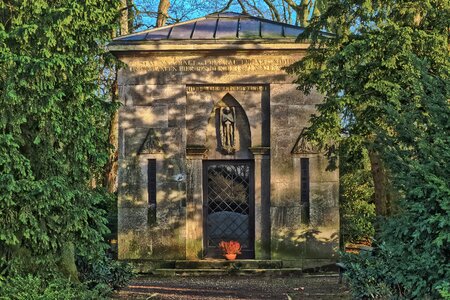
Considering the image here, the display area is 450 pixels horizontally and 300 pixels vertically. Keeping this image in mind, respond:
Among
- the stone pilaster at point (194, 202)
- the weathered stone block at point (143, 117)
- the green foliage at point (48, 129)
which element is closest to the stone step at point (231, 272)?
the stone pilaster at point (194, 202)

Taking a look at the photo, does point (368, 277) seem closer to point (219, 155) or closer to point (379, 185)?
point (379, 185)

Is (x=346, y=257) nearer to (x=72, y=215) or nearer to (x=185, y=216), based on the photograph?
(x=72, y=215)

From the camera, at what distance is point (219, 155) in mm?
16703

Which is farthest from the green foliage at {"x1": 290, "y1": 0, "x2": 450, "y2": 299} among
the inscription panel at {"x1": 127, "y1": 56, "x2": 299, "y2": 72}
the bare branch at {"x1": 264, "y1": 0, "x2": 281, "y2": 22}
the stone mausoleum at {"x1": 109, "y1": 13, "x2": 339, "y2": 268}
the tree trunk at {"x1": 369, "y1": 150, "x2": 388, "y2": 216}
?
the bare branch at {"x1": 264, "y1": 0, "x2": 281, "y2": 22}

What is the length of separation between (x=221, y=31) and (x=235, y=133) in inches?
105

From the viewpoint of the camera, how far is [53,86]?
29.0 ft

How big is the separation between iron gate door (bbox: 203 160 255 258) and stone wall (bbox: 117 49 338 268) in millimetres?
344

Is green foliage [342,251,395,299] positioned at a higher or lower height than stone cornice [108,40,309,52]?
lower

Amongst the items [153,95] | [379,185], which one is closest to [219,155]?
[153,95]

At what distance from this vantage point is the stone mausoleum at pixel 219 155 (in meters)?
16.1

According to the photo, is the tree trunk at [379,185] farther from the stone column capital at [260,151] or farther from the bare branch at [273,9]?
the bare branch at [273,9]

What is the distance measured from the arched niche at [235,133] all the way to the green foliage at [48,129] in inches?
→ 279

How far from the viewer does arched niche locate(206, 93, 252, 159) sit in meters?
16.7

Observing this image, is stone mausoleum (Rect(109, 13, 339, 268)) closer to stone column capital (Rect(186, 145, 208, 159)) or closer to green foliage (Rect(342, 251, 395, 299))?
stone column capital (Rect(186, 145, 208, 159))
